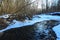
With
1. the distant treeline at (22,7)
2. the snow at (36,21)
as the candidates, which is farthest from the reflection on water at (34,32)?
the distant treeline at (22,7)

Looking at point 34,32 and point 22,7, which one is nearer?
point 34,32

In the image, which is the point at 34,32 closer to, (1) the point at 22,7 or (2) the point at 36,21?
(2) the point at 36,21

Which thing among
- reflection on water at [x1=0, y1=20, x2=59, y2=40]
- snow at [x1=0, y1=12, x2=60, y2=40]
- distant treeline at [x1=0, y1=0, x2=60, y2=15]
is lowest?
reflection on water at [x1=0, y1=20, x2=59, y2=40]

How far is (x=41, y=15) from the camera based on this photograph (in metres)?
1.56

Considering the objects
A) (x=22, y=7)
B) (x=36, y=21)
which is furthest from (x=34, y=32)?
(x=22, y=7)

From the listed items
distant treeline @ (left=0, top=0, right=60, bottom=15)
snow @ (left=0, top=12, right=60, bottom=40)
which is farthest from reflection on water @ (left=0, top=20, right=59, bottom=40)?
distant treeline @ (left=0, top=0, right=60, bottom=15)

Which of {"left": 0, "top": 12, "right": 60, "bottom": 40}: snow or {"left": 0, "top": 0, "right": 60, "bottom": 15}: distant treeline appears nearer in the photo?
{"left": 0, "top": 12, "right": 60, "bottom": 40}: snow

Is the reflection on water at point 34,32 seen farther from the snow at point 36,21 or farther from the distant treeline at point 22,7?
the distant treeline at point 22,7

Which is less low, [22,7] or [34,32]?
[22,7]

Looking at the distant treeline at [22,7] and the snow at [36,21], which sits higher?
the distant treeline at [22,7]

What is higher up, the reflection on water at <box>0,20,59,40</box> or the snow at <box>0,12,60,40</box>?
the snow at <box>0,12,60,40</box>

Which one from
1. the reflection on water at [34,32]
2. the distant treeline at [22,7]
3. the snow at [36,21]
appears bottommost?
the reflection on water at [34,32]

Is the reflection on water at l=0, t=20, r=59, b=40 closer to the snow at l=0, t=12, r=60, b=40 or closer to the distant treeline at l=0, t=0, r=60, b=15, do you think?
the snow at l=0, t=12, r=60, b=40

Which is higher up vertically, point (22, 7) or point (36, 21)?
point (22, 7)
